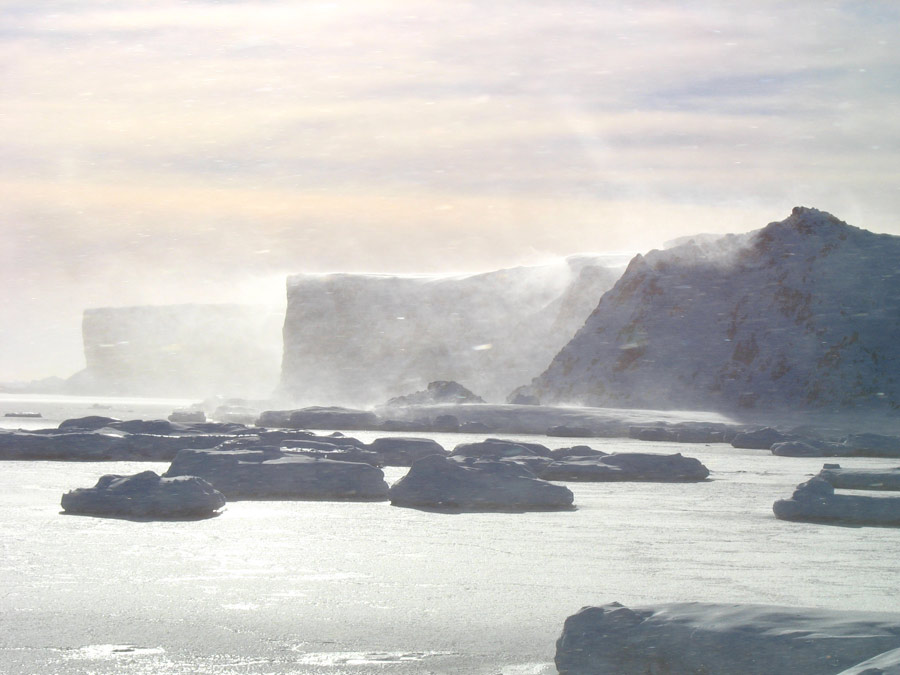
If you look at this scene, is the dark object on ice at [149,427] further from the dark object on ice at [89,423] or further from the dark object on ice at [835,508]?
the dark object on ice at [835,508]

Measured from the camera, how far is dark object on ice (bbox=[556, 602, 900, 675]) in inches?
173

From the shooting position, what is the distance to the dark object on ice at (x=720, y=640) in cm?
441

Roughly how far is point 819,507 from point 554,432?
22.7 meters

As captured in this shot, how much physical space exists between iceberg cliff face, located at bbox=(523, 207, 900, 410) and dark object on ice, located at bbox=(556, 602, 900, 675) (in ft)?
117

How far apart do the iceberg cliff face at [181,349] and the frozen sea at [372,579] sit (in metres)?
101

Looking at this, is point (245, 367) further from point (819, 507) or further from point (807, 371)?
point (819, 507)

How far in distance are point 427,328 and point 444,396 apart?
70.8 ft

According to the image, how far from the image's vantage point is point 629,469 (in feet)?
55.7

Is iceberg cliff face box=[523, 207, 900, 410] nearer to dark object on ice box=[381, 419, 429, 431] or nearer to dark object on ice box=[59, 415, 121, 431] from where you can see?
dark object on ice box=[381, 419, 429, 431]

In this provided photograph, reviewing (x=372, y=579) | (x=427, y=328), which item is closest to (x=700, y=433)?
(x=372, y=579)

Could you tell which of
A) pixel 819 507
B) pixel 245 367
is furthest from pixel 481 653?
pixel 245 367

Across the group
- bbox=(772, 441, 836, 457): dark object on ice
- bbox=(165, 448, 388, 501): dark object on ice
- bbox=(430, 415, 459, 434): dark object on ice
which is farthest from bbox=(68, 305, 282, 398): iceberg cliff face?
bbox=(165, 448, 388, 501): dark object on ice

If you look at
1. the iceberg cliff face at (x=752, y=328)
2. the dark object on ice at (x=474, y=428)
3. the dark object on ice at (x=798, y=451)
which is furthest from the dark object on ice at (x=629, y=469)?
the iceberg cliff face at (x=752, y=328)

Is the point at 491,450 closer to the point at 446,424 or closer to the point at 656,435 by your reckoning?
the point at 656,435
